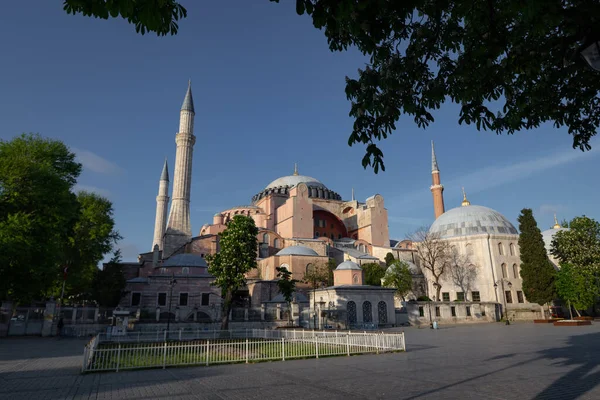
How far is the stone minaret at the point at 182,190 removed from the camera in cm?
4516

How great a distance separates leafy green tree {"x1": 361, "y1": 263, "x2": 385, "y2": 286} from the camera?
42.5 m

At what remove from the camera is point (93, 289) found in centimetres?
3509

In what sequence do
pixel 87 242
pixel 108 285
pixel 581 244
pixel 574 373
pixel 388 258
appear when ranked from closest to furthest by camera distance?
pixel 574 373 → pixel 87 242 → pixel 108 285 → pixel 581 244 → pixel 388 258

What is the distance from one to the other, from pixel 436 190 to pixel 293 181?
2409 centimetres

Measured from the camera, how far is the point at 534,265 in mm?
38594

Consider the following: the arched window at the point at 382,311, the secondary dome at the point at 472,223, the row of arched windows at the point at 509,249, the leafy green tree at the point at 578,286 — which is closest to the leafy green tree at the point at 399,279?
the arched window at the point at 382,311

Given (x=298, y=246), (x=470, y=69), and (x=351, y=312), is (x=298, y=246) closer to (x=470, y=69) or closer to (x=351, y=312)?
(x=351, y=312)

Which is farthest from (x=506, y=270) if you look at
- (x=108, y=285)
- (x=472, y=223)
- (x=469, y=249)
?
(x=108, y=285)

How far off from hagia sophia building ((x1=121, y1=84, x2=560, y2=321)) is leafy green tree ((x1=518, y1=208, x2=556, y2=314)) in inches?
95.4

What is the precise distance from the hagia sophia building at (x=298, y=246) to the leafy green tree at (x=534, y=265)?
2.42m

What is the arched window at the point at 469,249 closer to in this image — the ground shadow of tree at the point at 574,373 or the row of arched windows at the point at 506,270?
the row of arched windows at the point at 506,270

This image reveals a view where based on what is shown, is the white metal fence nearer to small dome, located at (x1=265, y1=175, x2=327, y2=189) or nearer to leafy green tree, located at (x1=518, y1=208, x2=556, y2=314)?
leafy green tree, located at (x1=518, y1=208, x2=556, y2=314)

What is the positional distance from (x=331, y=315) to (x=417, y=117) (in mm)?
25532

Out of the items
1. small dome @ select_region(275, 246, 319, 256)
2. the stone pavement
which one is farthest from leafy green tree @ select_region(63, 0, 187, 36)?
small dome @ select_region(275, 246, 319, 256)
